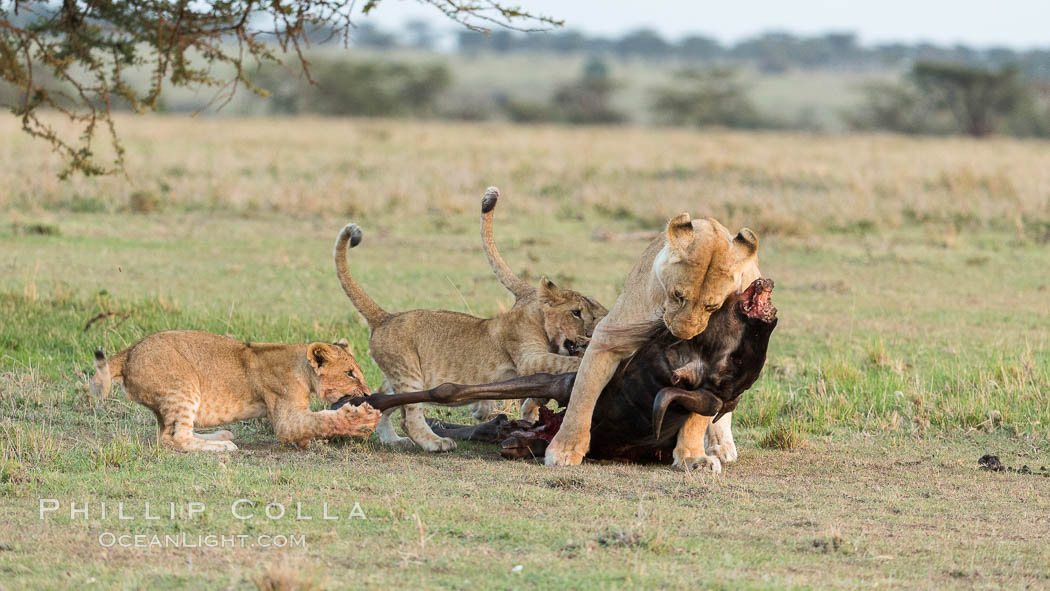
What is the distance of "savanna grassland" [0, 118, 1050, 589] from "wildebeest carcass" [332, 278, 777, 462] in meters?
0.23


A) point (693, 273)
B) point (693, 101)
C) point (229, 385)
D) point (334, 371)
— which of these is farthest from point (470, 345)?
point (693, 101)

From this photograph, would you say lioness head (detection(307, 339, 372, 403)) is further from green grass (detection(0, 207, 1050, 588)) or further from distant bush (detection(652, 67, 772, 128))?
distant bush (detection(652, 67, 772, 128))

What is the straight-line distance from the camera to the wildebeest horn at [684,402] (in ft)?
17.9

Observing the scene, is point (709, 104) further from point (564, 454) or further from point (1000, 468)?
point (564, 454)

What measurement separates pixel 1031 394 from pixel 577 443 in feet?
9.92

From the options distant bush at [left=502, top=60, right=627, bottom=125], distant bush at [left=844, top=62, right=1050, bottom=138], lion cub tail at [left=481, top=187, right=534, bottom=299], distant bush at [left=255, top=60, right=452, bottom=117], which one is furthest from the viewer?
distant bush at [left=502, top=60, right=627, bottom=125]

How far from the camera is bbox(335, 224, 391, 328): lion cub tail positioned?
259 inches

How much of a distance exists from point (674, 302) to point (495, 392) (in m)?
1.09

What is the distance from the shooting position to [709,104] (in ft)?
167

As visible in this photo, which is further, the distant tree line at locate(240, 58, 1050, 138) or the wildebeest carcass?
the distant tree line at locate(240, 58, 1050, 138)

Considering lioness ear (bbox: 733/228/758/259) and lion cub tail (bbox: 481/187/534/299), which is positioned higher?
lioness ear (bbox: 733/228/758/259)

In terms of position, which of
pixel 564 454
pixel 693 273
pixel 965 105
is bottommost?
pixel 564 454

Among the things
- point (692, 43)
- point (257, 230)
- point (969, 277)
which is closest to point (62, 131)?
point (257, 230)

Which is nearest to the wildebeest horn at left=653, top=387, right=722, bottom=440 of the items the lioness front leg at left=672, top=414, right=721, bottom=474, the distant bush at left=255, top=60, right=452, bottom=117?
the lioness front leg at left=672, top=414, right=721, bottom=474
